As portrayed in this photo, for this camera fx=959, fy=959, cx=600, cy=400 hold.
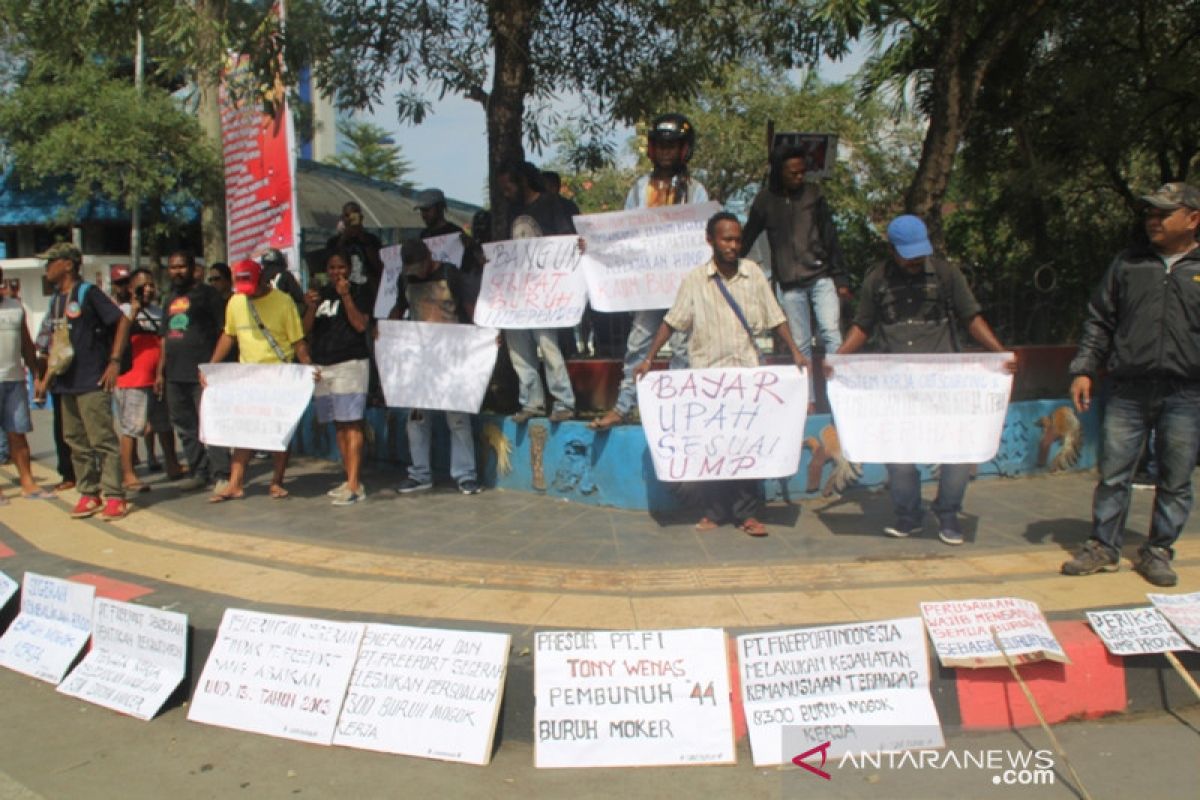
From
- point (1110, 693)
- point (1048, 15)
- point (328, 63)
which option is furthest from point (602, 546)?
point (1048, 15)

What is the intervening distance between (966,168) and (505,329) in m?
9.77

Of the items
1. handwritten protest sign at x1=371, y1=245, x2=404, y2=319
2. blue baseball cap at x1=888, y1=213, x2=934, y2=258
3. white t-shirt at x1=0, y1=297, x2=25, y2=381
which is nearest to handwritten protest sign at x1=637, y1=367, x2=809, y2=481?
blue baseball cap at x1=888, y1=213, x2=934, y2=258

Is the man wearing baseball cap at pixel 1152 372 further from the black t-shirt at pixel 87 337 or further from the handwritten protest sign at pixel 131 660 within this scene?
the black t-shirt at pixel 87 337

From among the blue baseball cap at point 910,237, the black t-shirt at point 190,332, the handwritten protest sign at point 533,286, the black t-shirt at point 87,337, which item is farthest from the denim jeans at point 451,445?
the blue baseball cap at point 910,237

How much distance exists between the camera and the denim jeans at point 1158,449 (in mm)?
4504

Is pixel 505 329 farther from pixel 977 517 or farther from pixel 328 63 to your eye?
pixel 977 517

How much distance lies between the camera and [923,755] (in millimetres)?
3521

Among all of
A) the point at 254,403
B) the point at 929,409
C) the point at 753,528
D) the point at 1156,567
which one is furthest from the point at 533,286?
the point at 1156,567

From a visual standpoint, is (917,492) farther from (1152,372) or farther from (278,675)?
(278,675)

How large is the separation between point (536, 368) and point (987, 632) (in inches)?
152

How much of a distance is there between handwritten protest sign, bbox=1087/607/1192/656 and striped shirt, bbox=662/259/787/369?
89.7 inches

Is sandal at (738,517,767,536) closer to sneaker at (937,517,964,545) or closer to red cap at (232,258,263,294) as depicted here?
sneaker at (937,517,964,545)

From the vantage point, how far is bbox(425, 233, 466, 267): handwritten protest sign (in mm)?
7241

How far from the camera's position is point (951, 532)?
17.5 feet
